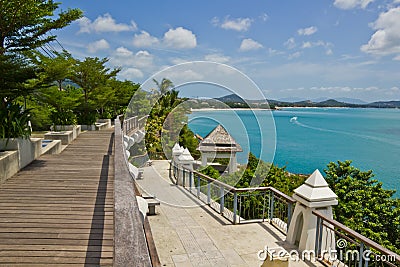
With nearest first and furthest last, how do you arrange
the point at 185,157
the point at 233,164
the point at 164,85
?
the point at 164,85
the point at 233,164
the point at 185,157

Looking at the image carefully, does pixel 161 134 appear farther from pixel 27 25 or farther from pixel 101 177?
pixel 27 25

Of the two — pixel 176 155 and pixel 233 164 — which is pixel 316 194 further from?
pixel 176 155

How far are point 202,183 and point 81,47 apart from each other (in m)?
23.2

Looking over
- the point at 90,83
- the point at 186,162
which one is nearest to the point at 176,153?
the point at 186,162

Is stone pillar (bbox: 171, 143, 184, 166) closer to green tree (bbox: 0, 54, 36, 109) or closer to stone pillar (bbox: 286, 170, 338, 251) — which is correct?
green tree (bbox: 0, 54, 36, 109)

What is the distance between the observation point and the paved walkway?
4453 mm

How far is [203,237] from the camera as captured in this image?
531 centimetres

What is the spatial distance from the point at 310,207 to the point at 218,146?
4.37 meters

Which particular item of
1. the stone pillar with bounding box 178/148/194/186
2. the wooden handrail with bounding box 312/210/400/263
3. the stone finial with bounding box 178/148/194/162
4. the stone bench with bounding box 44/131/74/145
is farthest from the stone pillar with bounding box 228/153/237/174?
the stone bench with bounding box 44/131/74/145

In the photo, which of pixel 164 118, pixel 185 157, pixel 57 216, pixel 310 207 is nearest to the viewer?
pixel 57 216

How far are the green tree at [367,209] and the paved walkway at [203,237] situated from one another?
7.01 metres

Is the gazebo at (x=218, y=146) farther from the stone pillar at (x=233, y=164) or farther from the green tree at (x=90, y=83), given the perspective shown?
the green tree at (x=90, y=83)

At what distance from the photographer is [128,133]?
8.13 metres

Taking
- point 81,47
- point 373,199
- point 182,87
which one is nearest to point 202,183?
point 182,87
